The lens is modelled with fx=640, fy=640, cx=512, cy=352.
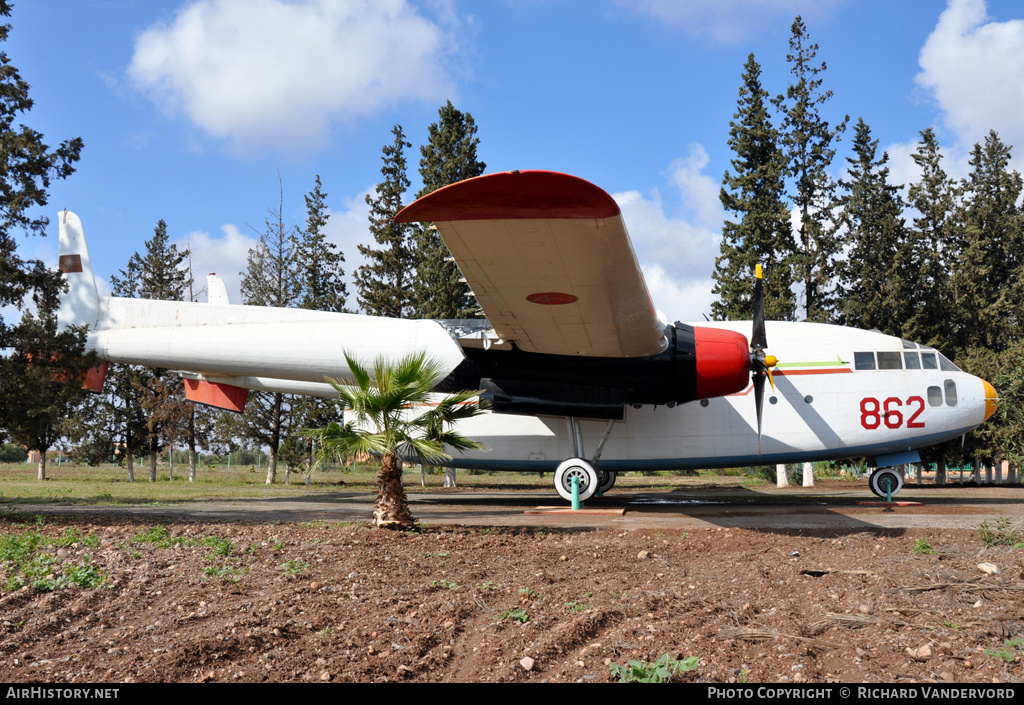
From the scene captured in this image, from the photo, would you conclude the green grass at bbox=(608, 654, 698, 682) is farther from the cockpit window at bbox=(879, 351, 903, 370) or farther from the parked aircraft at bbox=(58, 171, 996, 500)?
the cockpit window at bbox=(879, 351, 903, 370)

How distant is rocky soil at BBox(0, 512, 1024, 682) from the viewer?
13.5 ft

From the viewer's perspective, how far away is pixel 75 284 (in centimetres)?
1592

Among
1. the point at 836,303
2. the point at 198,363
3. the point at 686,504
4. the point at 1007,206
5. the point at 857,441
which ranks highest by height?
the point at 1007,206

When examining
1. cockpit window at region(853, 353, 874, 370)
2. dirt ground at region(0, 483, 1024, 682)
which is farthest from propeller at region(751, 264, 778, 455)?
dirt ground at region(0, 483, 1024, 682)

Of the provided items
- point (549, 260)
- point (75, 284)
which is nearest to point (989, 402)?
point (549, 260)

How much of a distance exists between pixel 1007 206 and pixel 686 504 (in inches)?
1137

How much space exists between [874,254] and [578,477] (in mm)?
22770

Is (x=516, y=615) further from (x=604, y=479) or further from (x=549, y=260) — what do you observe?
(x=604, y=479)

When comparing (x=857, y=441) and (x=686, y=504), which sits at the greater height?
(x=857, y=441)

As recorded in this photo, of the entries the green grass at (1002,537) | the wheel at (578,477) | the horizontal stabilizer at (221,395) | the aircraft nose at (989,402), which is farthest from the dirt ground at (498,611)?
the horizontal stabilizer at (221,395)

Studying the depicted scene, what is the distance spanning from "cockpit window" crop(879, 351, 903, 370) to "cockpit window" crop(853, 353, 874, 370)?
0.21m
